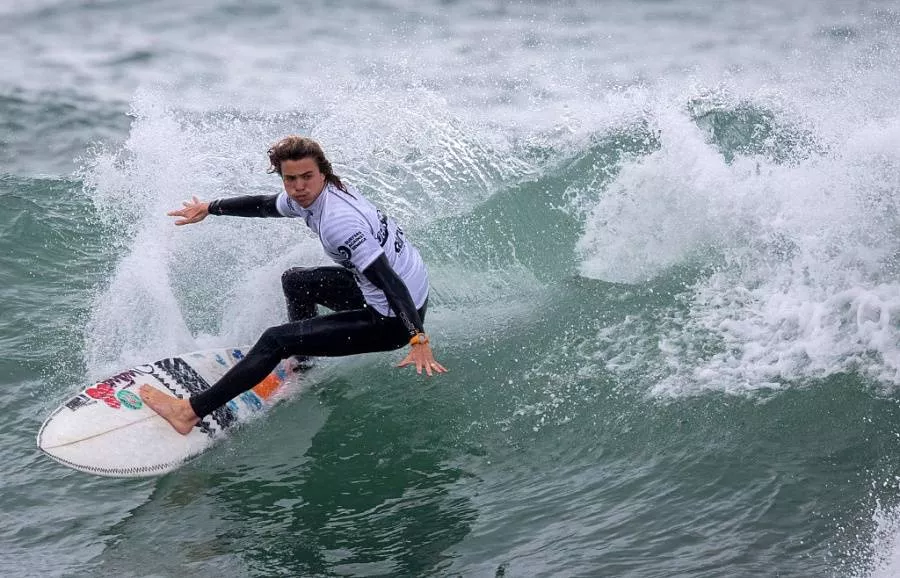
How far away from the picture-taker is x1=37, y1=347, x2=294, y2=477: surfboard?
606cm

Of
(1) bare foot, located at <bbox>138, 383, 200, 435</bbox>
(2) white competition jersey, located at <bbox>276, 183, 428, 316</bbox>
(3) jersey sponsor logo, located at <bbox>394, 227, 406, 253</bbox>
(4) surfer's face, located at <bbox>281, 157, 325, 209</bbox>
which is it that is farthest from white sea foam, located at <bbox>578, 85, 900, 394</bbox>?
(1) bare foot, located at <bbox>138, 383, 200, 435</bbox>

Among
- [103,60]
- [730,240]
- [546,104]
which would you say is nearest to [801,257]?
[730,240]

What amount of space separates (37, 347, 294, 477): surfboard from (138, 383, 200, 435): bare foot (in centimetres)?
5

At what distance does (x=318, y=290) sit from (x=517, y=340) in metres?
1.48

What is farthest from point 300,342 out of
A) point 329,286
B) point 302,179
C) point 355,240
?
point 302,179

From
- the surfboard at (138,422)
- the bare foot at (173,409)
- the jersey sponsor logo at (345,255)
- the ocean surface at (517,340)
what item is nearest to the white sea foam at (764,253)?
the ocean surface at (517,340)

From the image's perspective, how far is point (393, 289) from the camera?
5.95 m

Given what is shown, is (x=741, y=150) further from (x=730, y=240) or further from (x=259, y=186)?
(x=259, y=186)

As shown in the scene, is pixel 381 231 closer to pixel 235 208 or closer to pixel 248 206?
pixel 248 206

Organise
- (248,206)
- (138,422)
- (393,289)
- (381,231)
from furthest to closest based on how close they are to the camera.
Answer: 1. (248,206)
2. (138,422)
3. (381,231)
4. (393,289)

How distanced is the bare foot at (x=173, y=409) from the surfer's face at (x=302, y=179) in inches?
58.8

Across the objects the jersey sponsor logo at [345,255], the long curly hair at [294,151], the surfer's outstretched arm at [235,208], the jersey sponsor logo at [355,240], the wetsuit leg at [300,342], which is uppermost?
the long curly hair at [294,151]

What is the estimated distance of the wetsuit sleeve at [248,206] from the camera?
22.0ft

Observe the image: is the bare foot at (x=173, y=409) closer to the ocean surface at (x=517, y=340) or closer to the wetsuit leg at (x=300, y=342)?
the wetsuit leg at (x=300, y=342)
